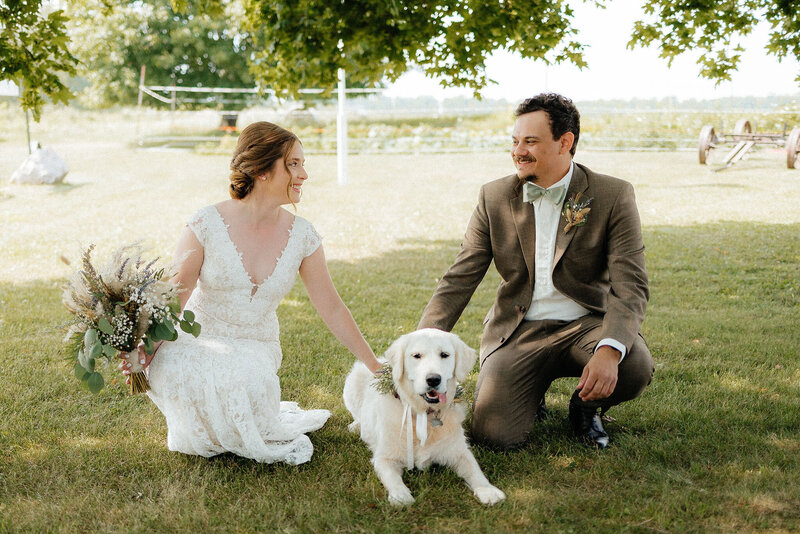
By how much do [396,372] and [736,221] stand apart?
34.0ft

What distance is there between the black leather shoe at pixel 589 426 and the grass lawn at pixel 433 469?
0.09m

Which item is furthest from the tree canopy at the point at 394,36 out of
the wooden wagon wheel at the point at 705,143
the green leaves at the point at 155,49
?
the green leaves at the point at 155,49

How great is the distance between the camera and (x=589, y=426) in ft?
13.0

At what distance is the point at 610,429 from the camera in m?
4.20

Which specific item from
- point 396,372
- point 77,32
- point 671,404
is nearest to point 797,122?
point 671,404

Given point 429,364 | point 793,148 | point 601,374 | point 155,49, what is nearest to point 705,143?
point 793,148

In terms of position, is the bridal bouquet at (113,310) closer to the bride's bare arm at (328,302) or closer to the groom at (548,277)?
the bride's bare arm at (328,302)

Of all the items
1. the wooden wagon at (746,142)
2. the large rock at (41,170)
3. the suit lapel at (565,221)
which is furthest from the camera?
the wooden wagon at (746,142)

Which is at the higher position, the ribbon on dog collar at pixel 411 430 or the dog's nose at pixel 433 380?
the dog's nose at pixel 433 380

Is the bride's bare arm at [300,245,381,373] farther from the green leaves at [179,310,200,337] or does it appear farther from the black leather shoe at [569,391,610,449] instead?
the black leather shoe at [569,391,610,449]

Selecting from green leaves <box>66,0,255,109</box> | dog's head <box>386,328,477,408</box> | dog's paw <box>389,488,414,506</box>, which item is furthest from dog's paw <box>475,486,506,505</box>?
green leaves <box>66,0,255,109</box>

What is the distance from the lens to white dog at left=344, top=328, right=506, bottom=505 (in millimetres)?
3398

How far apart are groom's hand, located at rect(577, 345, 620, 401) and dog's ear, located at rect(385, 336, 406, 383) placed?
3.11 feet

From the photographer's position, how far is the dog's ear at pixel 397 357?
11.5ft
